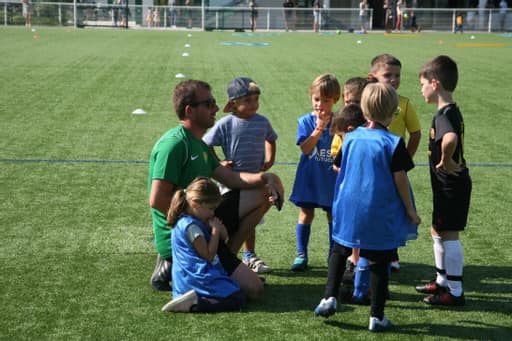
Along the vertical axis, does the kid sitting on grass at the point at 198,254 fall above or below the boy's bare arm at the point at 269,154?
below

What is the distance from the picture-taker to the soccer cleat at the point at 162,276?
16.1ft

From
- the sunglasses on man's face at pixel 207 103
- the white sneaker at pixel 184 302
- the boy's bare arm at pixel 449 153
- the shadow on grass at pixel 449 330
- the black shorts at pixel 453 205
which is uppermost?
the sunglasses on man's face at pixel 207 103

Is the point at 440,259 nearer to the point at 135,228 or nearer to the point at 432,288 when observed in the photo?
the point at 432,288

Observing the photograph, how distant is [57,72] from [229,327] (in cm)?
1392

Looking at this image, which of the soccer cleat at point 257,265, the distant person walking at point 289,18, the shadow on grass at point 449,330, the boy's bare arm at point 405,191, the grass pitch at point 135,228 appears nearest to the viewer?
the boy's bare arm at point 405,191

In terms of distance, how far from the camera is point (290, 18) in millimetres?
40719

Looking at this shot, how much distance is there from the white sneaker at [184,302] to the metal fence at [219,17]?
35.5 meters

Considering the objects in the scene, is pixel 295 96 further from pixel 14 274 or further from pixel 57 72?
pixel 14 274

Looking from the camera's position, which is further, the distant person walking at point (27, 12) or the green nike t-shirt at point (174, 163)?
the distant person walking at point (27, 12)

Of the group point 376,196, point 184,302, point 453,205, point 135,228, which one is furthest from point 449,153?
point 135,228

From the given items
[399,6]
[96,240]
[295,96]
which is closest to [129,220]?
[96,240]

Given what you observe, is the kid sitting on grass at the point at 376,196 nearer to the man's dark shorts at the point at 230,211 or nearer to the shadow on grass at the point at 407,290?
the shadow on grass at the point at 407,290

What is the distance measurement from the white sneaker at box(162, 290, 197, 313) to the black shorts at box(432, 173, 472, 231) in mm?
1657

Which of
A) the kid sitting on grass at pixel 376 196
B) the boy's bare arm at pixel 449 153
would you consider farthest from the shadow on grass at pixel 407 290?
the boy's bare arm at pixel 449 153
